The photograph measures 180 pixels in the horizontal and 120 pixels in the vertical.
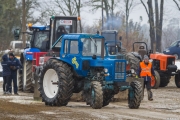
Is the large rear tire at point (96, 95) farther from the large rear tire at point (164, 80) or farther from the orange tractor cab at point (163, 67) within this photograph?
the large rear tire at point (164, 80)

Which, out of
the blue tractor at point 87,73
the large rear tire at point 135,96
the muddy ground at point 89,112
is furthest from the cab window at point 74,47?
the large rear tire at point 135,96

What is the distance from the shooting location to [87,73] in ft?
55.4

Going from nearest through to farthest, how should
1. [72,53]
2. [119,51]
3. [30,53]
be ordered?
1. [72,53]
2. [30,53]
3. [119,51]

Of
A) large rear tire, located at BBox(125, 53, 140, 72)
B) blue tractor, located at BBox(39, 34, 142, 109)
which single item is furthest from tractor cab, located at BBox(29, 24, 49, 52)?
blue tractor, located at BBox(39, 34, 142, 109)

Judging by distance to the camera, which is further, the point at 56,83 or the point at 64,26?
the point at 64,26

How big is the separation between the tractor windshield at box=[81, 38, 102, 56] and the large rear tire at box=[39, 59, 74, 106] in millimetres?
755

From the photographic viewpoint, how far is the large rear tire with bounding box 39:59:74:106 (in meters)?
16.6

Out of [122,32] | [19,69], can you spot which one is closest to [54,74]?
[19,69]

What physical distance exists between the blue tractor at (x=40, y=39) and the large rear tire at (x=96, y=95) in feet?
20.0

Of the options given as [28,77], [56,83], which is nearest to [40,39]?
[28,77]

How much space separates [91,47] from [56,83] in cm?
Answer: 146

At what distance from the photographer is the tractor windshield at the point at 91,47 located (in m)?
17.1

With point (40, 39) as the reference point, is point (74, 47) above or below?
below

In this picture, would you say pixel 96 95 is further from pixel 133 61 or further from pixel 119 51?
pixel 119 51
